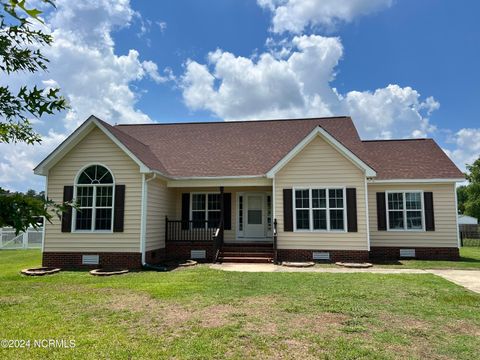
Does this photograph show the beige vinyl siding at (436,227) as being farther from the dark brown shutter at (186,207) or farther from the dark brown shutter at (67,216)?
the dark brown shutter at (67,216)

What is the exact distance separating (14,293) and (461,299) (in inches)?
393

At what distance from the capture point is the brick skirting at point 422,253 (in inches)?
559

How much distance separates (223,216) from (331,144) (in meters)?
5.35

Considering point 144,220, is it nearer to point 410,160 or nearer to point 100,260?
point 100,260

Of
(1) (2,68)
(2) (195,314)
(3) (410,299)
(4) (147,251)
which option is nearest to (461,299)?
(3) (410,299)

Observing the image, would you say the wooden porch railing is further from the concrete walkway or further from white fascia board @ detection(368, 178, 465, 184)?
white fascia board @ detection(368, 178, 465, 184)

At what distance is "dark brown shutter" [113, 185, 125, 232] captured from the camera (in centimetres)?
1219

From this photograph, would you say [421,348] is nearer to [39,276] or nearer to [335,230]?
[335,230]

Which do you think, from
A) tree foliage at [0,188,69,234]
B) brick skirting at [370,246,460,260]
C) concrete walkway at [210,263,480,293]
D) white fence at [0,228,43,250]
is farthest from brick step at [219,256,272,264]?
white fence at [0,228,43,250]

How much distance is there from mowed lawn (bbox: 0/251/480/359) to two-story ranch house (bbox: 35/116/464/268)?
3.06 m

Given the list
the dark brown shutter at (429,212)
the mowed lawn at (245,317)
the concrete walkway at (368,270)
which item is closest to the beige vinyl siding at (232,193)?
the concrete walkway at (368,270)

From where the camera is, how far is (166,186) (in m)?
14.7

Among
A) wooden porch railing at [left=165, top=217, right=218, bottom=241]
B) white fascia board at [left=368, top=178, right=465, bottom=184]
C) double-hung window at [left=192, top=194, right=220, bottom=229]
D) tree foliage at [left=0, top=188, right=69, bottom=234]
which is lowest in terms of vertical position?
wooden porch railing at [left=165, top=217, right=218, bottom=241]

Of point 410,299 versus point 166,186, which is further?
point 166,186
